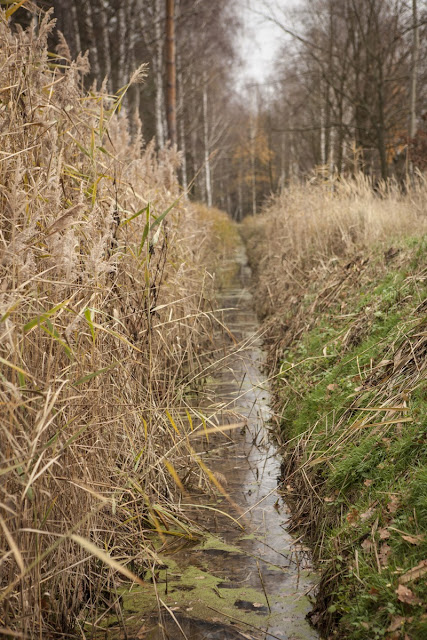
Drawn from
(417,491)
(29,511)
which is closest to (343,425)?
(417,491)

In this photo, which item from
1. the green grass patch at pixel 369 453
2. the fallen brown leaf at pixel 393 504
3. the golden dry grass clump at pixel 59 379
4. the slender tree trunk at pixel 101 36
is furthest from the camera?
the slender tree trunk at pixel 101 36

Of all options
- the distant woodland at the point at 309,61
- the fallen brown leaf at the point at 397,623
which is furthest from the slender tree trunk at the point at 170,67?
the fallen brown leaf at the point at 397,623

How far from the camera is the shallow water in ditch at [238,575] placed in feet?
6.47

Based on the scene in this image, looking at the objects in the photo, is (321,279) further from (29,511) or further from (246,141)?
(246,141)

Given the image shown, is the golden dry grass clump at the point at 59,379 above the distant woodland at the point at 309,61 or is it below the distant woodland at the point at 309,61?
below

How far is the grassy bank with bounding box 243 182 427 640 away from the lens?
71.8 inches

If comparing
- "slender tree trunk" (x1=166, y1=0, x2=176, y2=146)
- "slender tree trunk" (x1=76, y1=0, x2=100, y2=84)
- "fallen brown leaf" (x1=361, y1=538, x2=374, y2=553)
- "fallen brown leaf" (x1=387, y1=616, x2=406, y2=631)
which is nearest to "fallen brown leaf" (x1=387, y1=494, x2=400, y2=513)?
"fallen brown leaf" (x1=361, y1=538, x2=374, y2=553)

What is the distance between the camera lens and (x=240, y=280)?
10367 millimetres

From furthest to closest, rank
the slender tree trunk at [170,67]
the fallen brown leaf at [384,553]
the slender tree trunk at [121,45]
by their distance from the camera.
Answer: the slender tree trunk at [121,45], the slender tree trunk at [170,67], the fallen brown leaf at [384,553]

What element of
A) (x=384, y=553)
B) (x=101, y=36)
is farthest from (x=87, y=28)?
(x=384, y=553)

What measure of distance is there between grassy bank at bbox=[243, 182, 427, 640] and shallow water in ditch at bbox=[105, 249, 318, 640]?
11 cm

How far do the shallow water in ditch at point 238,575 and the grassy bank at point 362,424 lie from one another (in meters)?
0.11

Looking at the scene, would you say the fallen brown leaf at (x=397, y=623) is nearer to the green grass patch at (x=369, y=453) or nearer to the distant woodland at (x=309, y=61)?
the green grass patch at (x=369, y=453)

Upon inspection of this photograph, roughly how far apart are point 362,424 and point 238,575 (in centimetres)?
86
